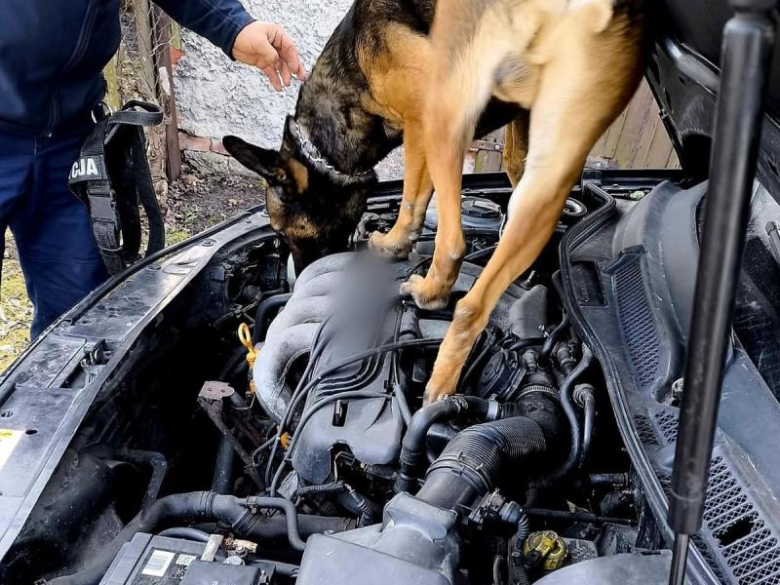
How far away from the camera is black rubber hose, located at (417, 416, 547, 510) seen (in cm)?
108

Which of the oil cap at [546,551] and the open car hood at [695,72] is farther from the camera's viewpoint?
the oil cap at [546,551]

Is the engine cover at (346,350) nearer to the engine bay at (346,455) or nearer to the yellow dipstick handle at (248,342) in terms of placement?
the engine bay at (346,455)

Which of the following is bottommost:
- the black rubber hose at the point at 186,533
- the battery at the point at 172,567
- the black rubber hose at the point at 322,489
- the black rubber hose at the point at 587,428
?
the black rubber hose at the point at 186,533

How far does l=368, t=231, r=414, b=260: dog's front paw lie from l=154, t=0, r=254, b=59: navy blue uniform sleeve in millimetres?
980

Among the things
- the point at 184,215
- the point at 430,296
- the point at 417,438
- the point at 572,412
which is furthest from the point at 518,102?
the point at 184,215

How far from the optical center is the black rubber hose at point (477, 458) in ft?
3.56

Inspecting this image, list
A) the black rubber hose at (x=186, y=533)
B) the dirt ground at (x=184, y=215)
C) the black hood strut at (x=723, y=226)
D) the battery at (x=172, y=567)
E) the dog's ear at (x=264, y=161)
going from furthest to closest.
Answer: the dirt ground at (x=184, y=215) → the dog's ear at (x=264, y=161) → the black rubber hose at (x=186, y=533) → the battery at (x=172, y=567) → the black hood strut at (x=723, y=226)

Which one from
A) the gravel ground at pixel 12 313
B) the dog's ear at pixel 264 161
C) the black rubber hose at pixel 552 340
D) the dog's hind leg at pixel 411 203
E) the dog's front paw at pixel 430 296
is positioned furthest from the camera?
the gravel ground at pixel 12 313

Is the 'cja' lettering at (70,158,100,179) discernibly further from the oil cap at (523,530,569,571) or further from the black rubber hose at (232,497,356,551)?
the oil cap at (523,530,569,571)

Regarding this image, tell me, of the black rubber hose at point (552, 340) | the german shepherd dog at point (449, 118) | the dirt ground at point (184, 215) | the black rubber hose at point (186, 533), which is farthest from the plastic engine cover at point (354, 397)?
the dirt ground at point (184, 215)

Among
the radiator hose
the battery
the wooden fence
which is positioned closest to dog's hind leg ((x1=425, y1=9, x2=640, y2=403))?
the radiator hose

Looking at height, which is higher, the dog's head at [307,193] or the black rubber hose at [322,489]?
the dog's head at [307,193]

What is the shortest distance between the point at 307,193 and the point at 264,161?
19 cm

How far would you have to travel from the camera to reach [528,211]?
1600 millimetres
